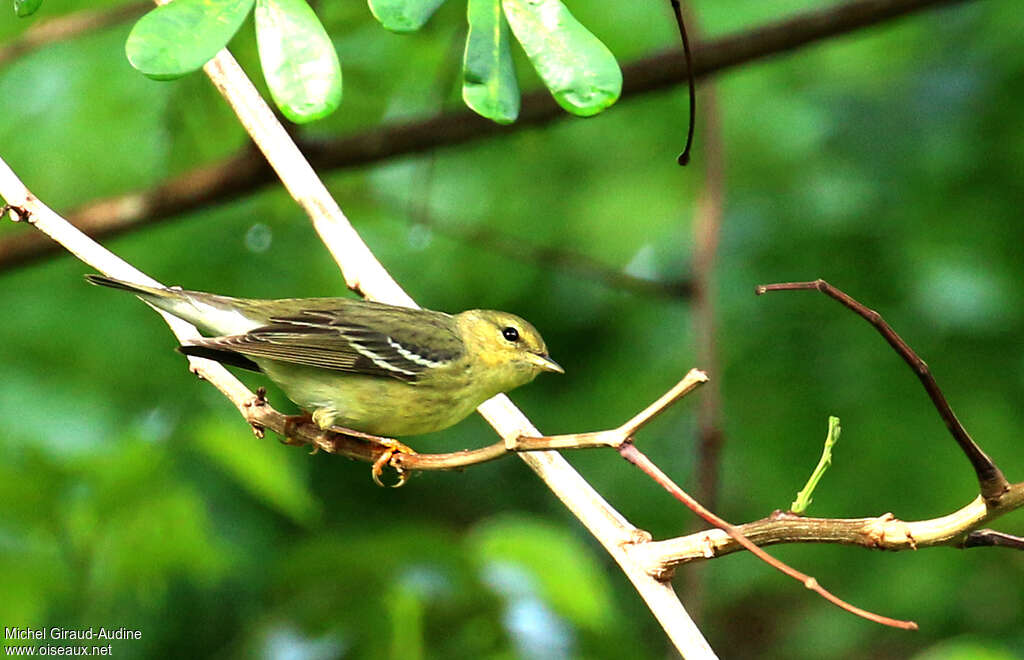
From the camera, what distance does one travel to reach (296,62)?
2459 millimetres

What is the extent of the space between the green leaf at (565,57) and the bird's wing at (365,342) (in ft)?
5.24

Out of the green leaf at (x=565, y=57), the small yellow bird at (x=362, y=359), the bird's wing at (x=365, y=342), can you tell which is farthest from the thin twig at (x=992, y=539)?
the bird's wing at (x=365, y=342)

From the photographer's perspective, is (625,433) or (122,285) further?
(122,285)

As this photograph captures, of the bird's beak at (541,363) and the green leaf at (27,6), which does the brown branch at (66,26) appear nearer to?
the bird's beak at (541,363)

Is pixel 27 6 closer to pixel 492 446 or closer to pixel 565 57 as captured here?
pixel 565 57

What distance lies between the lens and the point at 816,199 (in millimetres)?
6387

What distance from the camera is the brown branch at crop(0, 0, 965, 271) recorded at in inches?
197

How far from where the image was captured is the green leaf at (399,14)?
2.49 meters

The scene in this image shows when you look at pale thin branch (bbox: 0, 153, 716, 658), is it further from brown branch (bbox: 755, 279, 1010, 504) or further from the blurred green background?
the blurred green background

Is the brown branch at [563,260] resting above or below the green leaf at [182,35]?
below

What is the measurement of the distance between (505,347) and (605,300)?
7.74 ft

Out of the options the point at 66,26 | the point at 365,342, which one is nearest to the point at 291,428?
the point at 365,342

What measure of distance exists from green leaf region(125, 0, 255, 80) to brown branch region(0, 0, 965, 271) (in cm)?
277

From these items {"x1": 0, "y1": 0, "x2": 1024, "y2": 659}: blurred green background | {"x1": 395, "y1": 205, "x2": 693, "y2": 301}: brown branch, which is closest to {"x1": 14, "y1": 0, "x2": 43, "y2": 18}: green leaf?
{"x1": 0, "y1": 0, "x2": 1024, "y2": 659}: blurred green background
